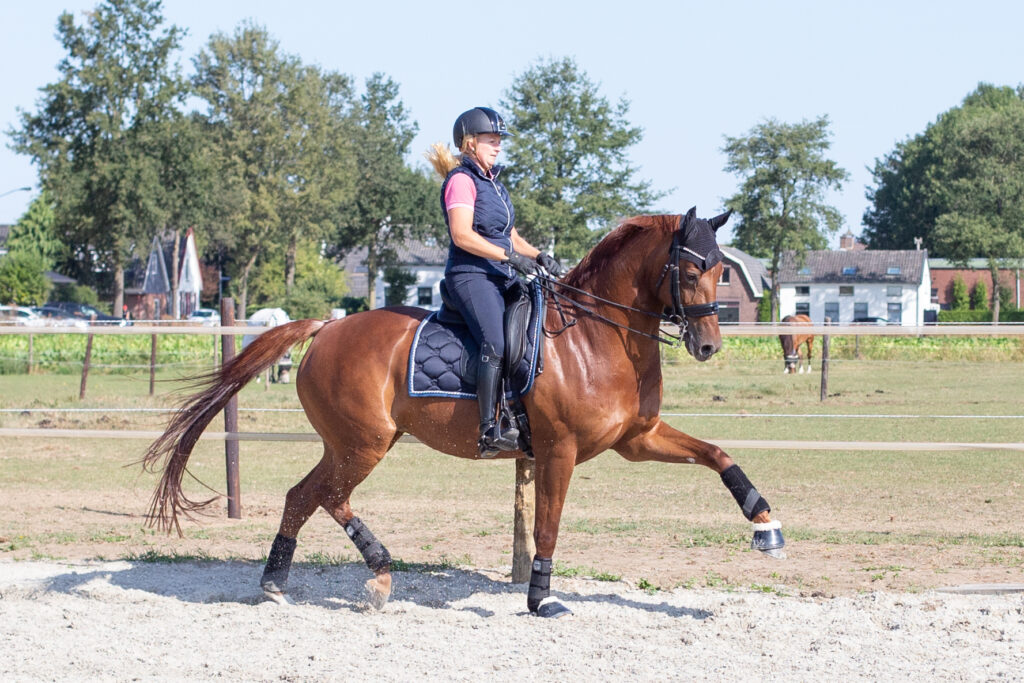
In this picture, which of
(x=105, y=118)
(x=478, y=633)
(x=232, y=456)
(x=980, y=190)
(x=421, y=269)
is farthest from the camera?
(x=421, y=269)

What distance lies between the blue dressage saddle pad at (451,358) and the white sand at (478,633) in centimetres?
118

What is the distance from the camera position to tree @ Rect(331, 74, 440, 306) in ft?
240

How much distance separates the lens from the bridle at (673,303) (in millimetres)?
5133

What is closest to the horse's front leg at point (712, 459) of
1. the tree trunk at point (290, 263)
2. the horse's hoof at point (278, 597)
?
the horse's hoof at point (278, 597)

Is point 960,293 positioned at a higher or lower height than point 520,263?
higher

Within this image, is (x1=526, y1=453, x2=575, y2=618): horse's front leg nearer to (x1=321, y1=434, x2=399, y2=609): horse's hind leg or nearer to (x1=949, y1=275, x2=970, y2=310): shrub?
(x1=321, y1=434, x2=399, y2=609): horse's hind leg

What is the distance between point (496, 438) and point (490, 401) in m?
0.19

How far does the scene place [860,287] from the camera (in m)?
71.1

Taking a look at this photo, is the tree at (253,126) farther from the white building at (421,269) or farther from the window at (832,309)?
the window at (832,309)

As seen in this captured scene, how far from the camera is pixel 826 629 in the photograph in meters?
5.00

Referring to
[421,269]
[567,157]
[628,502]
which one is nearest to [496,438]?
[628,502]

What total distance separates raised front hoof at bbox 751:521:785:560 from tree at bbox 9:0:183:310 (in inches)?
1988

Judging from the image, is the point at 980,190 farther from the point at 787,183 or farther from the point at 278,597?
the point at 278,597

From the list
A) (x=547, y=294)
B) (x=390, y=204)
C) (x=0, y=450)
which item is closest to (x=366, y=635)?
(x=547, y=294)
